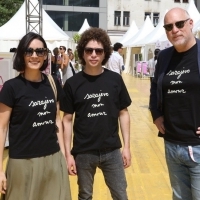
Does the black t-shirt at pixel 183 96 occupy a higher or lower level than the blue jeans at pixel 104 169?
higher

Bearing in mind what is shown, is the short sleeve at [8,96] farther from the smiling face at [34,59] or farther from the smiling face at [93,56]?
the smiling face at [93,56]

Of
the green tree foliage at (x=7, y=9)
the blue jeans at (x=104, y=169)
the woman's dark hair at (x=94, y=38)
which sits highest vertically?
the green tree foliage at (x=7, y=9)

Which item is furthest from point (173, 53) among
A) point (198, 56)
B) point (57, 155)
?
point (57, 155)

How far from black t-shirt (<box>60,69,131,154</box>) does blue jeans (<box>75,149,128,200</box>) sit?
75 millimetres

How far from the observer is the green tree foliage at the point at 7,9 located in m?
34.0

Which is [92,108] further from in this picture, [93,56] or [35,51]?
[35,51]

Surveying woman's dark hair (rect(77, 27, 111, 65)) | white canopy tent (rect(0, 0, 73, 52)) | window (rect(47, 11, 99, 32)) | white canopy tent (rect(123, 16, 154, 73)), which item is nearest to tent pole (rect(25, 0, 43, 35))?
white canopy tent (rect(0, 0, 73, 52))

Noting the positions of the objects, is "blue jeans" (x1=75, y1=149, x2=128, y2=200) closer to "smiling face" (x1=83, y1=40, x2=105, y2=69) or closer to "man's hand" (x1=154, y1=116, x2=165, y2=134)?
"man's hand" (x1=154, y1=116, x2=165, y2=134)

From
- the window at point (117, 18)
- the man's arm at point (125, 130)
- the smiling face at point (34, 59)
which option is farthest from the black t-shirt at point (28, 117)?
the window at point (117, 18)

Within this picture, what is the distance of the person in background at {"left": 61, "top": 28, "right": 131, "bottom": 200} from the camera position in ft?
11.1

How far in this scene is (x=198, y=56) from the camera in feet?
10.0

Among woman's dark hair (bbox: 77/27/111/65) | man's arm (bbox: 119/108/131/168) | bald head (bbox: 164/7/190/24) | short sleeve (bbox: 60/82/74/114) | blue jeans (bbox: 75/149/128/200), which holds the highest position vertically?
bald head (bbox: 164/7/190/24)

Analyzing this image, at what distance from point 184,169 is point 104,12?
159ft

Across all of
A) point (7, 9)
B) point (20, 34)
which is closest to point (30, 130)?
point (20, 34)
